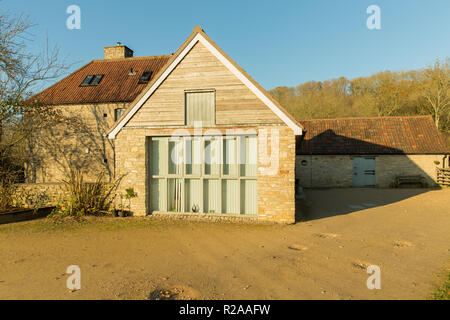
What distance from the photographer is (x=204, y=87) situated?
8.73 meters

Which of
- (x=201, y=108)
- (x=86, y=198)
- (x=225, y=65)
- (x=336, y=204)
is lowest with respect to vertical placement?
(x=336, y=204)

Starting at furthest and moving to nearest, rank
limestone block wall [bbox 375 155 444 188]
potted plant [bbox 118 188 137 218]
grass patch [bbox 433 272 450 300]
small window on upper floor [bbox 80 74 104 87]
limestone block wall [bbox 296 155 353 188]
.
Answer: limestone block wall [bbox 296 155 353 188]
limestone block wall [bbox 375 155 444 188]
small window on upper floor [bbox 80 74 104 87]
potted plant [bbox 118 188 137 218]
grass patch [bbox 433 272 450 300]

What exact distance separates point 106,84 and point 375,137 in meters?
19.7

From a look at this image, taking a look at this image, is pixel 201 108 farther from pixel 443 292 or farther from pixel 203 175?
pixel 443 292

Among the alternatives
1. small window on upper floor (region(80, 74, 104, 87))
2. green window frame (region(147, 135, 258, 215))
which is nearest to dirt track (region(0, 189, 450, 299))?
green window frame (region(147, 135, 258, 215))

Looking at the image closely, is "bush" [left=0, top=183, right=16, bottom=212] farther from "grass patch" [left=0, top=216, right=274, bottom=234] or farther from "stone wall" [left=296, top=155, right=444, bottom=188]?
"stone wall" [left=296, top=155, right=444, bottom=188]

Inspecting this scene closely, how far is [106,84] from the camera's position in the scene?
1750cm

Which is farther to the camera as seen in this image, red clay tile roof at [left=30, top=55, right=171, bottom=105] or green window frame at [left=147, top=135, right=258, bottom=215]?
red clay tile roof at [left=30, top=55, right=171, bottom=105]

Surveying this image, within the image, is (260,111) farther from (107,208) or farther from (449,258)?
(107,208)

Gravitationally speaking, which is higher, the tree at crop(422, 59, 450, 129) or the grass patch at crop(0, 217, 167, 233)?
the tree at crop(422, 59, 450, 129)

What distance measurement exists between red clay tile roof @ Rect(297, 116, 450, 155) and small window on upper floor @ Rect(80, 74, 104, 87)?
47.9 feet

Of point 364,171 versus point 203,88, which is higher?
point 203,88

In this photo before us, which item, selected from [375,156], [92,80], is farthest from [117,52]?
[375,156]

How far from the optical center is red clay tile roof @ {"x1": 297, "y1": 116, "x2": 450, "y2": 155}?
18562 mm
